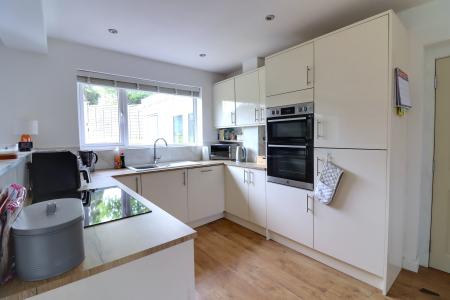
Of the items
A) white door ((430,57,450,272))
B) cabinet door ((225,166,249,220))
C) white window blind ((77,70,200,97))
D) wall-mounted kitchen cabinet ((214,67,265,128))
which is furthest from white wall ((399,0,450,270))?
white window blind ((77,70,200,97))

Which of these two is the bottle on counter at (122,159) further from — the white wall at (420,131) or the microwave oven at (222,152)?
the white wall at (420,131)

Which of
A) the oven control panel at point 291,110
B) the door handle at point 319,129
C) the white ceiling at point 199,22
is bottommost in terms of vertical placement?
the door handle at point 319,129

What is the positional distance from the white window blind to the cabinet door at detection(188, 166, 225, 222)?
1.31 m

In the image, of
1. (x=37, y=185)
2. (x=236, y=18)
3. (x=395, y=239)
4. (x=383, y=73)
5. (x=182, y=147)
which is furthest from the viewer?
(x=182, y=147)

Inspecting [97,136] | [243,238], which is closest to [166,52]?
[97,136]

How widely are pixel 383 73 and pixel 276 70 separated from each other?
105cm

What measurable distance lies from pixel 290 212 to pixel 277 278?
68 centimetres

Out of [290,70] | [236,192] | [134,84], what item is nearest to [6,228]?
[290,70]

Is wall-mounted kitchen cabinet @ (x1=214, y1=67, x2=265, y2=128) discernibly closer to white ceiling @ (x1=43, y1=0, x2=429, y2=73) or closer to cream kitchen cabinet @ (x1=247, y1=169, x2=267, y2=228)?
white ceiling @ (x1=43, y1=0, x2=429, y2=73)

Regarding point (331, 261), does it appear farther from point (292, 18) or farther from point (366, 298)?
point (292, 18)

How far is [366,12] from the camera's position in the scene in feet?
6.55

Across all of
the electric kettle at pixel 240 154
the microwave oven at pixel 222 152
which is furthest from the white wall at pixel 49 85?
the electric kettle at pixel 240 154

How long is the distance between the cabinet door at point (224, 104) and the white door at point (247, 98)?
117 millimetres

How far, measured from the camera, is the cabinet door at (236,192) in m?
2.98
